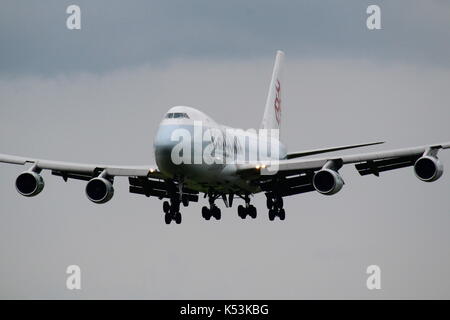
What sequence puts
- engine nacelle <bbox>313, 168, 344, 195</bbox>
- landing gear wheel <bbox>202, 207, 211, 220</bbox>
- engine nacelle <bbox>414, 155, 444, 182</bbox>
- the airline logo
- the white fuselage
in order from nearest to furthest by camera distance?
the white fuselage < engine nacelle <bbox>414, 155, 444, 182</bbox> < engine nacelle <bbox>313, 168, 344, 195</bbox> < landing gear wheel <bbox>202, 207, 211, 220</bbox> < the airline logo

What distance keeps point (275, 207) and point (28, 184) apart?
16.1 metres

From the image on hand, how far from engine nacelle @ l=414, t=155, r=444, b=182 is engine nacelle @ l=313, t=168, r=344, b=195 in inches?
187

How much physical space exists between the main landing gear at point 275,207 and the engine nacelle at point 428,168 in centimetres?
A: 1333

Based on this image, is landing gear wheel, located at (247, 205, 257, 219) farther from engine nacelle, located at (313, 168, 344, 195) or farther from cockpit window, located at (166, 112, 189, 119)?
cockpit window, located at (166, 112, 189, 119)

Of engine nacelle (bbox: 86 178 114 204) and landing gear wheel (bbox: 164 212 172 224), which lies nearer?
landing gear wheel (bbox: 164 212 172 224)

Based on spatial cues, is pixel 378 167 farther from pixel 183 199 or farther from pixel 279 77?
pixel 279 77

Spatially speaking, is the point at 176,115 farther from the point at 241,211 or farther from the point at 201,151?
the point at 241,211

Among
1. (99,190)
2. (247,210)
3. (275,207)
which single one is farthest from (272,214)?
(99,190)

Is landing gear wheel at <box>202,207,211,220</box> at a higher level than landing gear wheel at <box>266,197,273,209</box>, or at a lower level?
lower

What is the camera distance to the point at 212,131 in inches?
2670

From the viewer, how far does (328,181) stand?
6775 centimetres

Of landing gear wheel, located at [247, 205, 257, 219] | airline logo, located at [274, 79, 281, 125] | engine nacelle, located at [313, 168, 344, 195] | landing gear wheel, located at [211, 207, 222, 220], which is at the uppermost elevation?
airline logo, located at [274, 79, 281, 125]

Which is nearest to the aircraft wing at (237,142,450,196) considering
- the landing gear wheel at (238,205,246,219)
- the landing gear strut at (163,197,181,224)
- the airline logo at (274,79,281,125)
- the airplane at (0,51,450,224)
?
the airplane at (0,51,450,224)

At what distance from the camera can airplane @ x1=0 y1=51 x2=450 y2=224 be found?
2562 inches
